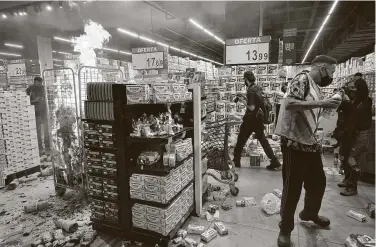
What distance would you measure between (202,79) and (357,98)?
2.76 m

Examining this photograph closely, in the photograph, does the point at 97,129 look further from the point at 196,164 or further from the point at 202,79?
the point at 202,79

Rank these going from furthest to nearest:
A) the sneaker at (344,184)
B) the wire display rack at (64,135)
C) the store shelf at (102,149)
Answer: the sneaker at (344,184) → the wire display rack at (64,135) → the store shelf at (102,149)

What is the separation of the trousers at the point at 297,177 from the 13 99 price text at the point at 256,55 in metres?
5.22

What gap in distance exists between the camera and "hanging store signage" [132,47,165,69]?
29.8 ft

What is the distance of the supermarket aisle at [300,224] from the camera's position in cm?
300

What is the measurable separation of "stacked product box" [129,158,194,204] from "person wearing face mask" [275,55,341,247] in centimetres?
138

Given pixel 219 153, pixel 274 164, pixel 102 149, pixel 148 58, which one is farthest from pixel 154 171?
pixel 148 58

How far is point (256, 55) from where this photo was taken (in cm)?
741

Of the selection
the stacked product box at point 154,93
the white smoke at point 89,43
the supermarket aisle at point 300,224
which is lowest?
the supermarket aisle at point 300,224

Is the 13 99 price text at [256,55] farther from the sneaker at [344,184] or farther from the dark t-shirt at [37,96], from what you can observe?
the dark t-shirt at [37,96]

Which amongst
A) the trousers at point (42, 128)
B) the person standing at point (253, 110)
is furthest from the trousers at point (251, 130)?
the trousers at point (42, 128)

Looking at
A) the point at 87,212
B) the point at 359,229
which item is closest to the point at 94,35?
the point at 87,212

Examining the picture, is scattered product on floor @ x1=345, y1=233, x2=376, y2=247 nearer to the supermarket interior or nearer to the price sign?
the supermarket interior

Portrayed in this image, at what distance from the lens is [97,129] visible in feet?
9.80
